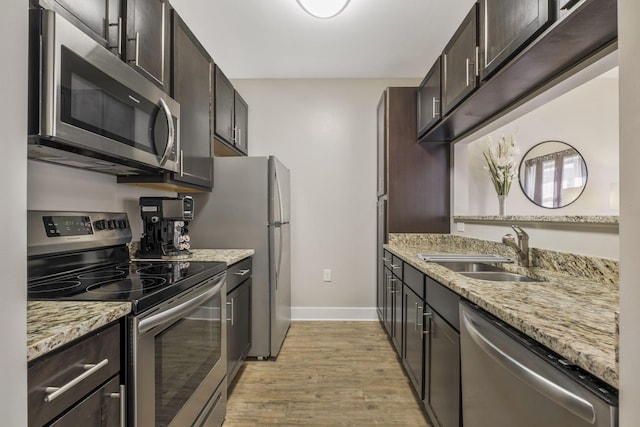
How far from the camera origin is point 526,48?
1276 millimetres

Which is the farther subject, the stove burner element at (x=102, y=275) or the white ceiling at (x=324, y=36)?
the white ceiling at (x=324, y=36)

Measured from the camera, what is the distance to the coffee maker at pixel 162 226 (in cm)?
184

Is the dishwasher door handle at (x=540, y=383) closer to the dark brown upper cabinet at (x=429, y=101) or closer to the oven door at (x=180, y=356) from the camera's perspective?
the oven door at (x=180, y=356)

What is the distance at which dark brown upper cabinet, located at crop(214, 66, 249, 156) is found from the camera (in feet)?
8.19

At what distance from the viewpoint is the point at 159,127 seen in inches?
59.4

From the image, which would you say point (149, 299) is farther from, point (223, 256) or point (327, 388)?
point (327, 388)

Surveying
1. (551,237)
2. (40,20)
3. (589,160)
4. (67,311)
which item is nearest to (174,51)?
(40,20)

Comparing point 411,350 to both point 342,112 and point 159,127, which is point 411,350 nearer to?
point 159,127

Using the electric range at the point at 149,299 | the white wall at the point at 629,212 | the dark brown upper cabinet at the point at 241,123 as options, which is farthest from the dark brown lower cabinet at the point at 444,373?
the dark brown upper cabinet at the point at 241,123

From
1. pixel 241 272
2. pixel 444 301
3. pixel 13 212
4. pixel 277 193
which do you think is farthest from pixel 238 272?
pixel 13 212

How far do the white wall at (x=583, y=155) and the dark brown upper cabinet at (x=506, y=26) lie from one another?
63 centimetres

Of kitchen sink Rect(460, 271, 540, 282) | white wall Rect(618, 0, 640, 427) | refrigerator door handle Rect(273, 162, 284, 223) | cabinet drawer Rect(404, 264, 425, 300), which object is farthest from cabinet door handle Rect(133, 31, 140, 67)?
kitchen sink Rect(460, 271, 540, 282)

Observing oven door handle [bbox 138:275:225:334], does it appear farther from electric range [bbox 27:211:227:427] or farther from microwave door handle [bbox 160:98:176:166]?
microwave door handle [bbox 160:98:176:166]

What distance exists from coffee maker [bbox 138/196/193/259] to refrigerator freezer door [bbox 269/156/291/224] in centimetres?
63
